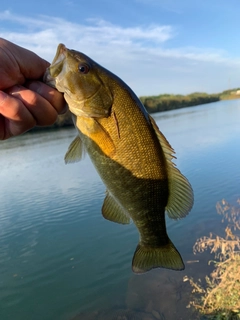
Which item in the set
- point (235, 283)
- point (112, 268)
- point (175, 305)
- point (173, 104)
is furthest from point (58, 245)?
point (173, 104)

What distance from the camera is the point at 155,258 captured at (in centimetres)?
254

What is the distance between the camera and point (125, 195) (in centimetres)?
241

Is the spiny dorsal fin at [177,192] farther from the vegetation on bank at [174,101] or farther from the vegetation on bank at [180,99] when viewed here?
the vegetation on bank at [174,101]

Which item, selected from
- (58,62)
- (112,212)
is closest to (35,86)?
(58,62)

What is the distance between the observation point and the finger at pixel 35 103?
7.70 feet

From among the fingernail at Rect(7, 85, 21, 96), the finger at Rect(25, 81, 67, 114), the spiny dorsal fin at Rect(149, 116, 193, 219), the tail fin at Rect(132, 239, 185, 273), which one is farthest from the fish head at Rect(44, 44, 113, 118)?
the tail fin at Rect(132, 239, 185, 273)

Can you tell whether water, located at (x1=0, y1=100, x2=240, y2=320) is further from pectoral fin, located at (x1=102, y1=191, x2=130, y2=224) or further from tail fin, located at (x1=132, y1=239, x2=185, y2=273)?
A: pectoral fin, located at (x1=102, y1=191, x2=130, y2=224)

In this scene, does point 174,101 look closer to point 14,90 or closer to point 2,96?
point 14,90

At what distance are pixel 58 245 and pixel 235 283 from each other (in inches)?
336

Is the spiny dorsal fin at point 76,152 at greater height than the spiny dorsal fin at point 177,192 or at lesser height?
greater

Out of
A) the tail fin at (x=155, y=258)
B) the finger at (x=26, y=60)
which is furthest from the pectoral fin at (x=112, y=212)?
the finger at (x=26, y=60)

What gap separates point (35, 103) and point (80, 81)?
343 millimetres

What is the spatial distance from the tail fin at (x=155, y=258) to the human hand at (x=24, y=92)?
1212mm

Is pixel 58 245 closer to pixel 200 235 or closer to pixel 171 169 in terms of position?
pixel 200 235
